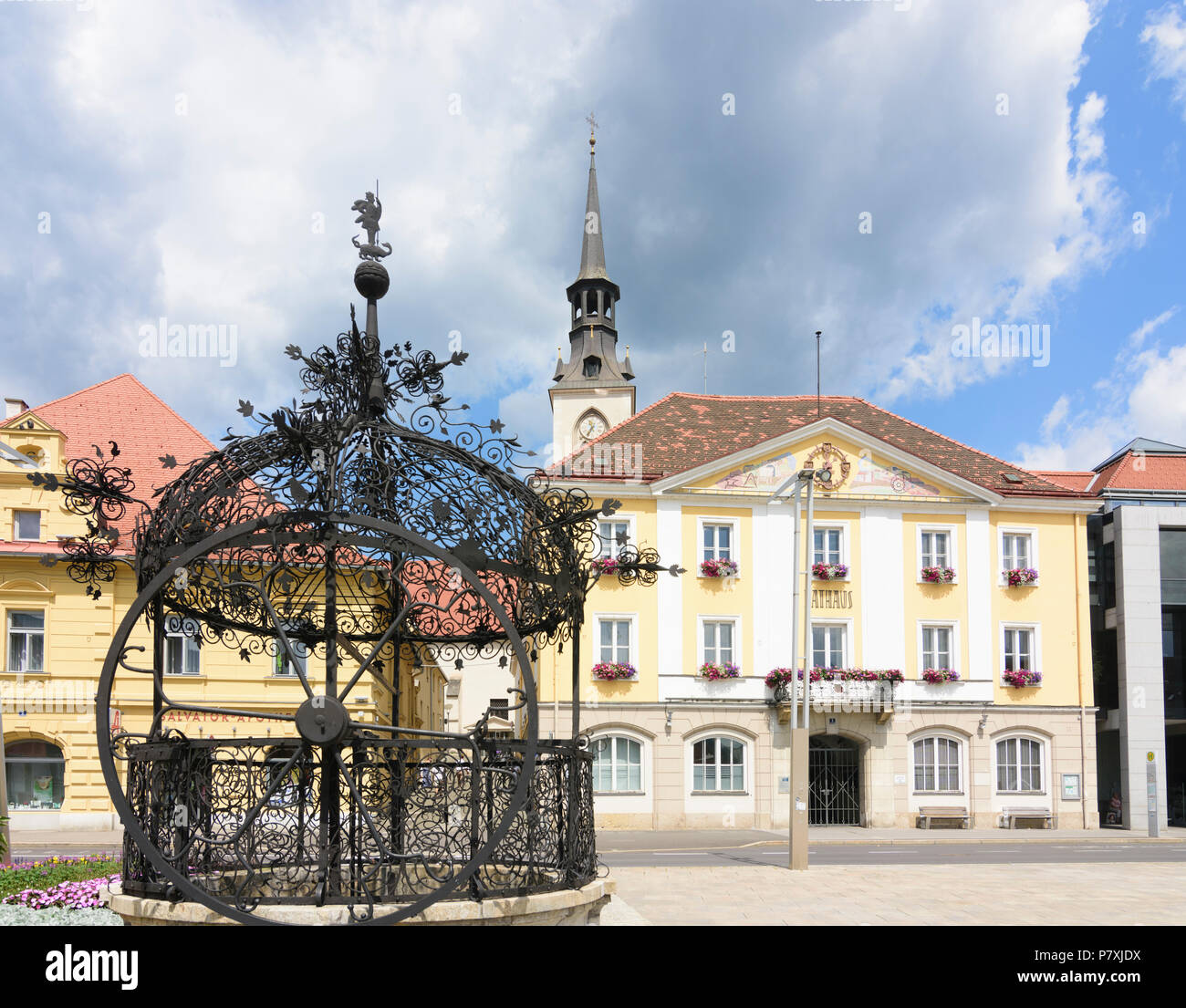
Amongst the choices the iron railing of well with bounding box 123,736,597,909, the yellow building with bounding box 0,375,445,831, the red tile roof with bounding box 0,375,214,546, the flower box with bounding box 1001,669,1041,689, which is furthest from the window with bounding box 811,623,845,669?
the iron railing of well with bounding box 123,736,597,909

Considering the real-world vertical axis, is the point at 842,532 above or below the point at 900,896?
above

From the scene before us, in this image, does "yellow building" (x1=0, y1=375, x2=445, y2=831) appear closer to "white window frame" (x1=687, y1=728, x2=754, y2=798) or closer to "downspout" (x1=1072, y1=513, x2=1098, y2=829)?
"white window frame" (x1=687, y1=728, x2=754, y2=798)

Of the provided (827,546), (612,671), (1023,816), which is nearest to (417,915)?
(612,671)

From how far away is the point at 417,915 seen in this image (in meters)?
7.41

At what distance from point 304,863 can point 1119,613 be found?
3319 cm

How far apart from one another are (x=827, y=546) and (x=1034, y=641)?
24.6ft

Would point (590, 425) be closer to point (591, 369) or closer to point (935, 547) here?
point (591, 369)

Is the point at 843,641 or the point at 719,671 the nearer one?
the point at 719,671

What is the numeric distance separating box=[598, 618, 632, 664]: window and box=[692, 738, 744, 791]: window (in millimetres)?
3584

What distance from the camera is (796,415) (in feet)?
121

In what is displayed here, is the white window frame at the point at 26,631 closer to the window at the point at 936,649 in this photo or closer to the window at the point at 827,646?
the window at the point at 827,646

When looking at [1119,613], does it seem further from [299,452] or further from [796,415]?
[299,452]

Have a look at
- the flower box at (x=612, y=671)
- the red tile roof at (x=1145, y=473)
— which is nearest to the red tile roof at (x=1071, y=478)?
the red tile roof at (x=1145, y=473)

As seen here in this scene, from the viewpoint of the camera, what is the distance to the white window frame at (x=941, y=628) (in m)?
32.6
